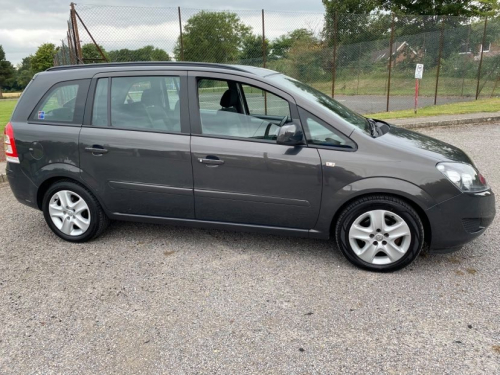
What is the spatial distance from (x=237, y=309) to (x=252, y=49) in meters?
10.9

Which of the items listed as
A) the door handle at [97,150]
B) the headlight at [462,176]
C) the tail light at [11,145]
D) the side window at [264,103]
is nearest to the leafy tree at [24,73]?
the tail light at [11,145]

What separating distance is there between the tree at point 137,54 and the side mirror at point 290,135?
319 inches

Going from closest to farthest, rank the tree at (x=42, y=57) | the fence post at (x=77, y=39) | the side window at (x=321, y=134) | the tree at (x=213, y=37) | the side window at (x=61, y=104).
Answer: the side window at (x=321, y=134) → the side window at (x=61, y=104) → the fence post at (x=77, y=39) → the tree at (x=213, y=37) → the tree at (x=42, y=57)

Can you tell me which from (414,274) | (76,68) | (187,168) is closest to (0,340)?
(187,168)

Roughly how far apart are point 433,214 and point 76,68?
3542mm

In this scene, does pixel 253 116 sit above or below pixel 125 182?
above

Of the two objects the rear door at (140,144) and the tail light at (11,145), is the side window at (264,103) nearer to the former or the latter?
the rear door at (140,144)

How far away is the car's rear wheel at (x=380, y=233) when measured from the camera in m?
3.18

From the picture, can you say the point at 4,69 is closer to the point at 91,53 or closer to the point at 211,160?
the point at 91,53

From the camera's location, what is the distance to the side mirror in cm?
317

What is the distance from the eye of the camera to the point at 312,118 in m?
3.33

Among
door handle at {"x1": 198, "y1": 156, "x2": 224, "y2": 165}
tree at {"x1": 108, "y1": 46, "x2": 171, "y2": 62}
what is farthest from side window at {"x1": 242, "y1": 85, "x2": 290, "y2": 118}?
tree at {"x1": 108, "y1": 46, "x2": 171, "y2": 62}

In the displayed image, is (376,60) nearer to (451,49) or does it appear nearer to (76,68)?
(451,49)

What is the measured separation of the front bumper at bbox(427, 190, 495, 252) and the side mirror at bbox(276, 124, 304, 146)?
1.18 metres
